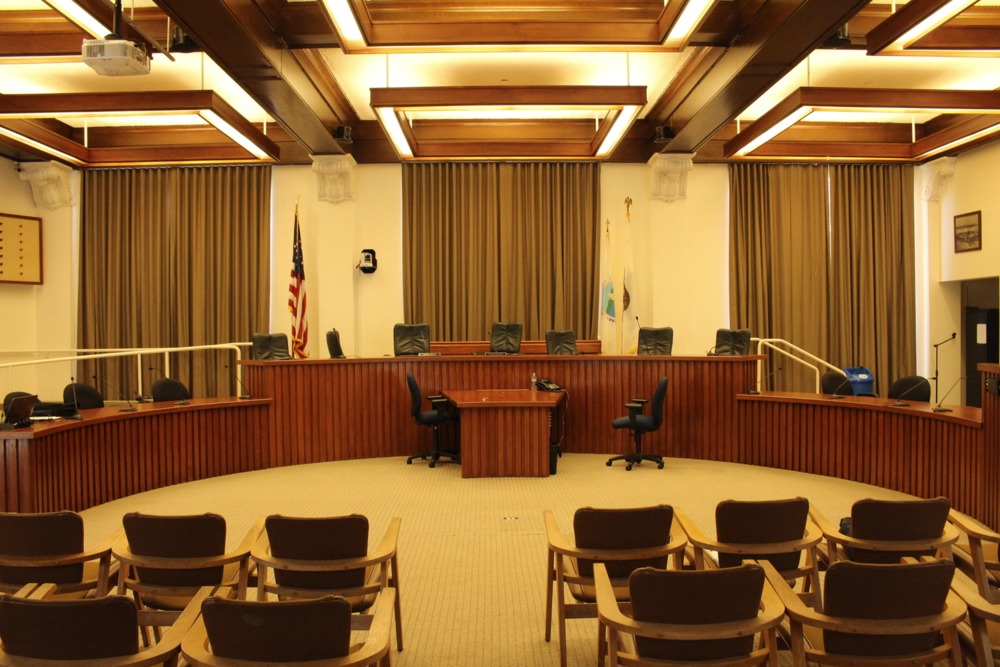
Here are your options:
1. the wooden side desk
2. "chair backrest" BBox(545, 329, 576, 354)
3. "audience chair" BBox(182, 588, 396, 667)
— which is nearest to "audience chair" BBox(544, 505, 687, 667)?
"audience chair" BBox(182, 588, 396, 667)

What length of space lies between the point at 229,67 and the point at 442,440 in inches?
169

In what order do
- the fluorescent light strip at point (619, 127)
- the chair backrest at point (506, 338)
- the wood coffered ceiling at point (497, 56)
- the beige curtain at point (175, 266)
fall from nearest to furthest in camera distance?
the wood coffered ceiling at point (497, 56) → the fluorescent light strip at point (619, 127) → the chair backrest at point (506, 338) → the beige curtain at point (175, 266)

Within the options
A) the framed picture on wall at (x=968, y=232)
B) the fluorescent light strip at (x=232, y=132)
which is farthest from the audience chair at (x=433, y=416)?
the framed picture on wall at (x=968, y=232)

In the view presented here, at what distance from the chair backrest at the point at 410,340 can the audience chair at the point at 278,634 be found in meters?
6.28

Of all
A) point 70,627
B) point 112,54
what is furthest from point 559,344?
point 70,627

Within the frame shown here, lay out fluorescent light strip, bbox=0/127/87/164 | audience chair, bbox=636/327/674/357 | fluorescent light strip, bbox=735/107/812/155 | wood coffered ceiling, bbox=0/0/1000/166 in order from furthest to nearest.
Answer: audience chair, bbox=636/327/674/357 < fluorescent light strip, bbox=0/127/87/164 < fluorescent light strip, bbox=735/107/812/155 < wood coffered ceiling, bbox=0/0/1000/166

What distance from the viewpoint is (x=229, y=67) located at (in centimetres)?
588

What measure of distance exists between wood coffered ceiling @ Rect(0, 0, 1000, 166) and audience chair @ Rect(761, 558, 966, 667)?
4088 millimetres

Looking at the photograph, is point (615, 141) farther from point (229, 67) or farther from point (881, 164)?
point (881, 164)

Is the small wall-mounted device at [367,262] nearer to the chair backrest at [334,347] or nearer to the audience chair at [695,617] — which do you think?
the chair backrest at [334,347]

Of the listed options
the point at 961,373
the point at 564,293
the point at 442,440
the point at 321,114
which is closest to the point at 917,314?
the point at 961,373

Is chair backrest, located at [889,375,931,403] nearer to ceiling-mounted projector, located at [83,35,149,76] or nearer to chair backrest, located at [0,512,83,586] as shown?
chair backrest, located at [0,512,83,586]

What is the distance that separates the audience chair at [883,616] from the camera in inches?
75.9

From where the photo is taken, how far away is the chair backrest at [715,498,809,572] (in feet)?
8.52
